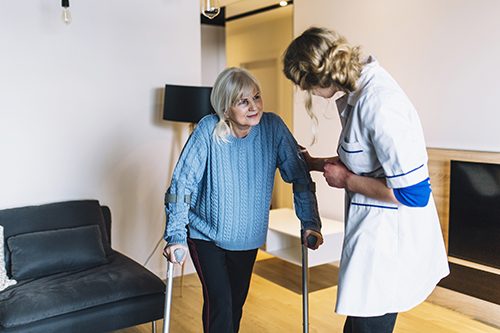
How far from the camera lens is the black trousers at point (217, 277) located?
2.08 m

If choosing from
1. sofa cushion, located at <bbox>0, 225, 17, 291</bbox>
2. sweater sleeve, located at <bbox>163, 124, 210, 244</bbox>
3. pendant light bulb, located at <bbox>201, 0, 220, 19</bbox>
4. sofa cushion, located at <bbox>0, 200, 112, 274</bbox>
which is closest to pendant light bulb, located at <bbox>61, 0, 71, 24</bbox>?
pendant light bulb, located at <bbox>201, 0, 220, 19</bbox>

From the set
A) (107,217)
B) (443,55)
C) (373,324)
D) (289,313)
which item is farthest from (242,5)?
(373,324)

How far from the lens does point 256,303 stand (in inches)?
140

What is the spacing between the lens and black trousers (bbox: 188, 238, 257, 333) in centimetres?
208

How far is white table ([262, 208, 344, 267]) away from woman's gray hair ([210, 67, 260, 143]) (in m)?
1.79

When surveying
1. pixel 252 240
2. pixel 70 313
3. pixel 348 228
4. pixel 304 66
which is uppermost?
pixel 304 66

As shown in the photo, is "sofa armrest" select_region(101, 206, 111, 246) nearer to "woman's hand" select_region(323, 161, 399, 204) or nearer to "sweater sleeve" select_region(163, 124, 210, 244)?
"sweater sleeve" select_region(163, 124, 210, 244)

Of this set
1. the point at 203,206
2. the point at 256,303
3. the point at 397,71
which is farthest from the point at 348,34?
the point at 203,206

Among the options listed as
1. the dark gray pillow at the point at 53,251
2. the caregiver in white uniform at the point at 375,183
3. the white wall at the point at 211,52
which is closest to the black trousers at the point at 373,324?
the caregiver in white uniform at the point at 375,183

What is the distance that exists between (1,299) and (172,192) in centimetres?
121

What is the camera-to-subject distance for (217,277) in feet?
6.83

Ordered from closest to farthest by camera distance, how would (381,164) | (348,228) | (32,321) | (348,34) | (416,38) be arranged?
(381,164) → (348,228) → (32,321) → (416,38) → (348,34)

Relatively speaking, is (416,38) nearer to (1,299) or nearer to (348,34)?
(348,34)

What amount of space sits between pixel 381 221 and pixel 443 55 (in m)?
2.10
